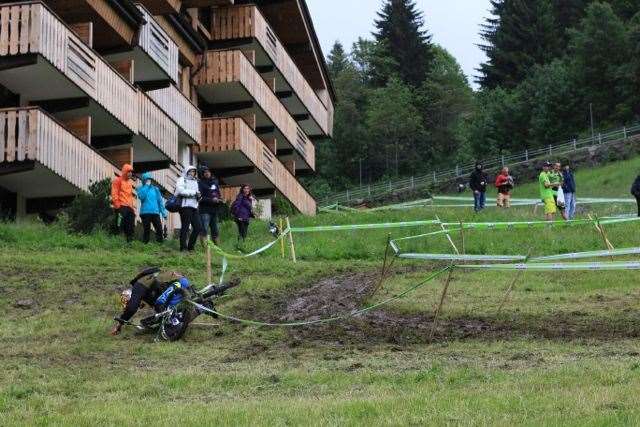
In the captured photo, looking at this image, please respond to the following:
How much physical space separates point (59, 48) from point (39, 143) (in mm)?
2351

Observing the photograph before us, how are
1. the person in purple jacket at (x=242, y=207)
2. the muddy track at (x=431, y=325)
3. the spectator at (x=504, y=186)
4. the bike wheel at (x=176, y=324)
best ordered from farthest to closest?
the spectator at (x=504, y=186), the person in purple jacket at (x=242, y=207), the bike wheel at (x=176, y=324), the muddy track at (x=431, y=325)

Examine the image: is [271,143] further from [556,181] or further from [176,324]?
[176,324]

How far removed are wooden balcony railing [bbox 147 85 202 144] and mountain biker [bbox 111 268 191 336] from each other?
54.7 ft

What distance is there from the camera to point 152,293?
621 inches

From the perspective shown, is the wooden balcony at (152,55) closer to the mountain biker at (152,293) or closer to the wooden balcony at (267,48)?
the wooden balcony at (267,48)

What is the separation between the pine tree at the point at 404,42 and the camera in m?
99.6

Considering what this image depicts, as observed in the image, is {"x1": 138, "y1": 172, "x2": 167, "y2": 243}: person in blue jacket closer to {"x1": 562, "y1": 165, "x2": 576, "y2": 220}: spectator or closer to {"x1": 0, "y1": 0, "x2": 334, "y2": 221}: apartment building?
{"x1": 0, "y1": 0, "x2": 334, "y2": 221}: apartment building

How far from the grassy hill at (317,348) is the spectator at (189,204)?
60 cm

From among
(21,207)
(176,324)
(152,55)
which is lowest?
(176,324)

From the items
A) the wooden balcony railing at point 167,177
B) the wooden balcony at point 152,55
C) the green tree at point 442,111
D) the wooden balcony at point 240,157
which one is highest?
the green tree at point 442,111

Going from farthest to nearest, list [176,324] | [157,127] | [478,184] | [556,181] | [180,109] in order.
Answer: [180,109] → [478,184] → [157,127] → [556,181] → [176,324]

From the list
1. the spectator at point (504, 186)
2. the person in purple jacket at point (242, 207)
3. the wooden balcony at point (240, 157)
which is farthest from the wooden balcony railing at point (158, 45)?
the spectator at point (504, 186)

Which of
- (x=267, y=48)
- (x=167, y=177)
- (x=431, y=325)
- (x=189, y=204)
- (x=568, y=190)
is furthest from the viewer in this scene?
(x=267, y=48)

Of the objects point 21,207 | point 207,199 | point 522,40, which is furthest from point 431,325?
point 522,40
